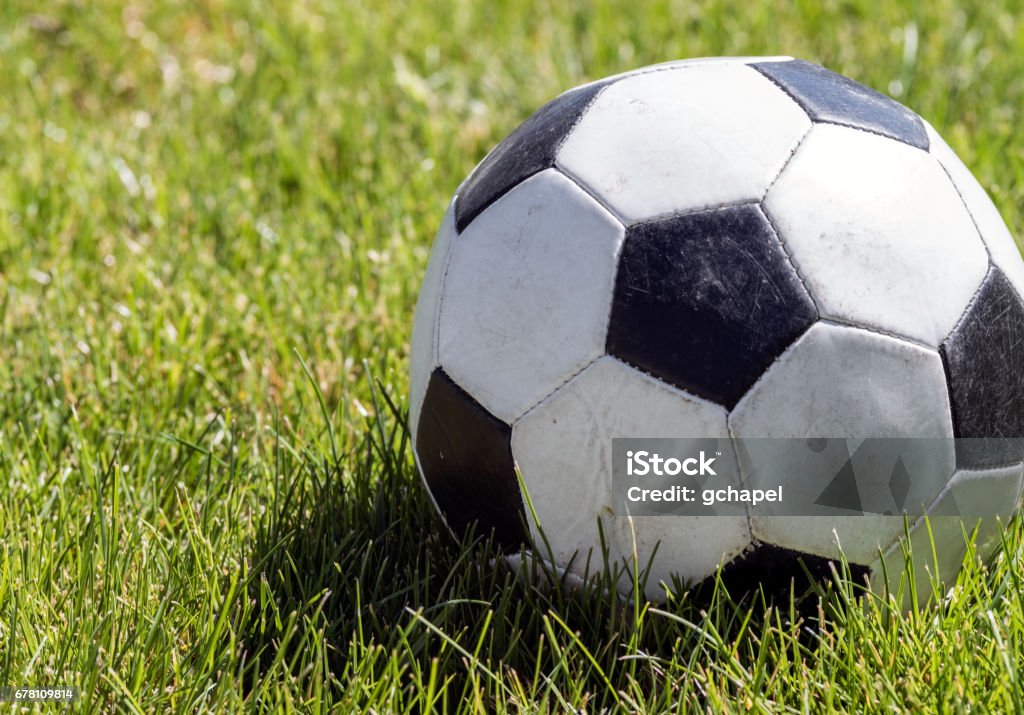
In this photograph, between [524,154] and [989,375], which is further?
[524,154]

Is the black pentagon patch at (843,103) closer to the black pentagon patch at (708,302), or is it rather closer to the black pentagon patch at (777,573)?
the black pentagon patch at (708,302)

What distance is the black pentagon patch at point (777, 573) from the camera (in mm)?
2074

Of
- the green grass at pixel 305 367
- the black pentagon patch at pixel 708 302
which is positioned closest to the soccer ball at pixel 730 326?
the black pentagon patch at pixel 708 302

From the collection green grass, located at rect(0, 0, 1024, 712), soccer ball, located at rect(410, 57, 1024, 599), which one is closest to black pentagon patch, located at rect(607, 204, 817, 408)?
soccer ball, located at rect(410, 57, 1024, 599)

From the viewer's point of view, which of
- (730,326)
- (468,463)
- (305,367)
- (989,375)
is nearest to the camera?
(730,326)

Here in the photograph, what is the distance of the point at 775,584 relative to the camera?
2111mm

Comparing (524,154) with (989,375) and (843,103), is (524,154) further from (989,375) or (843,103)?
(989,375)

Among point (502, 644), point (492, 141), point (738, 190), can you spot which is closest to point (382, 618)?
point (502, 644)

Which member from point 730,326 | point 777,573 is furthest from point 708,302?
point 777,573

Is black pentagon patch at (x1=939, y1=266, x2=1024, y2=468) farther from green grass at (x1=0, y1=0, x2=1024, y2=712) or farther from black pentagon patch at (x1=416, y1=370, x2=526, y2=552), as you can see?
black pentagon patch at (x1=416, y1=370, x2=526, y2=552)

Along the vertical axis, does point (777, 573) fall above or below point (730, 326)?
below

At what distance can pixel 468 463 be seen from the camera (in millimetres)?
2229

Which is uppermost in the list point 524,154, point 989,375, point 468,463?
point 524,154

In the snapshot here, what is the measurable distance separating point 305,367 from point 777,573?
1.13 m
